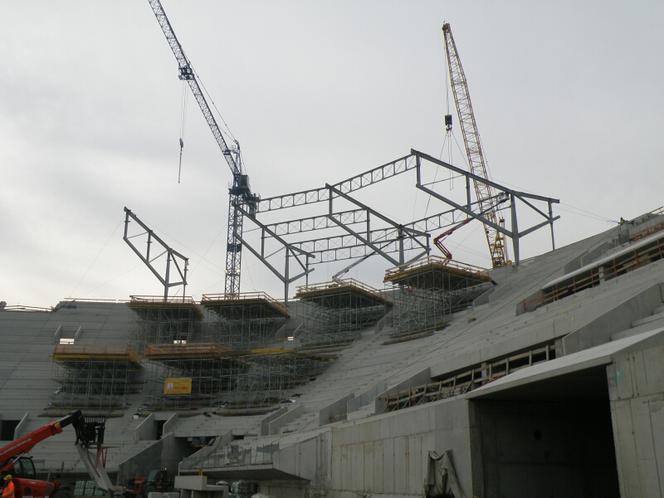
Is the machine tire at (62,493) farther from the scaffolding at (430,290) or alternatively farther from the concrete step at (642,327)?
the scaffolding at (430,290)

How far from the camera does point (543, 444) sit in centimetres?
1839

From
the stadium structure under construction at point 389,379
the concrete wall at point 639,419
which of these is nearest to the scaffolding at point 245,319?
the stadium structure under construction at point 389,379

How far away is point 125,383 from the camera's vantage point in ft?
201

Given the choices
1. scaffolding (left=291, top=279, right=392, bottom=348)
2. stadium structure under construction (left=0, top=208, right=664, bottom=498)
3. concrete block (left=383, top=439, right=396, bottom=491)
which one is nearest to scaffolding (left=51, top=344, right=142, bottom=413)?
stadium structure under construction (left=0, top=208, right=664, bottom=498)

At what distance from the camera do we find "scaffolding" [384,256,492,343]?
54938 millimetres

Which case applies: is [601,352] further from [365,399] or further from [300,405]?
[300,405]

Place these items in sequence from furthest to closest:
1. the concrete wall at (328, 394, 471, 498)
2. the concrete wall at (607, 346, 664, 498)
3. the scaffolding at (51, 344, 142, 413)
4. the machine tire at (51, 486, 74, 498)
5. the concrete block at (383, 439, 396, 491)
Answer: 1. the scaffolding at (51, 344, 142, 413)
2. the machine tire at (51, 486, 74, 498)
3. the concrete block at (383, 439, 396, 491)
4. the concrete wall at (328, 394, 471, 498)
5. the concrete wall at (607, 346, 664, 498)

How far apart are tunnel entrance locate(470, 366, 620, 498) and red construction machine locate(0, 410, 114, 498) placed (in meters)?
12.8

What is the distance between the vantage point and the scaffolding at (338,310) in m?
61.3

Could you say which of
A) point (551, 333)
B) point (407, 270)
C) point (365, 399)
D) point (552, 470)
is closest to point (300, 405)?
point (365, 399)

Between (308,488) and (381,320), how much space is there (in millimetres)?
32569

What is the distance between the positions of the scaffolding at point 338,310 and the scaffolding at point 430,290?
4071 mm

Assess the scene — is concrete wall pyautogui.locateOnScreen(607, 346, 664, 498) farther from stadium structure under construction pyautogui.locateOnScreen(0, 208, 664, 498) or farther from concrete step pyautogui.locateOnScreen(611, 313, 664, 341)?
concrete step pyautogui.locateOnScreen(611, 313, 664, 341)

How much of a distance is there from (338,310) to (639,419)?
51.7 metres
